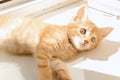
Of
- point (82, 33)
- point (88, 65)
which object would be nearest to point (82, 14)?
point (82, 33)

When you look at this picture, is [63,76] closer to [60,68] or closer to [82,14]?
[60,68]

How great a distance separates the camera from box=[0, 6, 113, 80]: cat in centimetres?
117

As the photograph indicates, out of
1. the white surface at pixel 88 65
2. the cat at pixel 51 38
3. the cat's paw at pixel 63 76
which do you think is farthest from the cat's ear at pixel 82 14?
the cat's paw at pixel 63 76

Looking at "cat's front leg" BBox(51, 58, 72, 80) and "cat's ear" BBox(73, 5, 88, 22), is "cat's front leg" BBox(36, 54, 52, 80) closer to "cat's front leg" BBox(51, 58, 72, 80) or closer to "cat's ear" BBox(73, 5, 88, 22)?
"cat's front leg" BBox(51, 58, 72, 80)

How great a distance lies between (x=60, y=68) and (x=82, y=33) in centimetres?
19

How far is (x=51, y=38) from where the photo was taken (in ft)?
3.93

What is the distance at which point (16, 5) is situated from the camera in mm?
1478

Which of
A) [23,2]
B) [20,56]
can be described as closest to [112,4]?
[23,2]

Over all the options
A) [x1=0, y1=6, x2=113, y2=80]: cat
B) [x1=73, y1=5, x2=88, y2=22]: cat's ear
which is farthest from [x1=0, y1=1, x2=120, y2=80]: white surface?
[x1=73, y1=5, x2=88, y2=22]: cat's ear

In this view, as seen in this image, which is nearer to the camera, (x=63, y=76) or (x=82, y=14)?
(x=63, y=76)

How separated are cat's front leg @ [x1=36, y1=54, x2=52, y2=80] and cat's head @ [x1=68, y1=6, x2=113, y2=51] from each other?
0.17m

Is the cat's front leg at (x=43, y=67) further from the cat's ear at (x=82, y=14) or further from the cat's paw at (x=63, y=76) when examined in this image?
the cat's ear at (x=82, y=14)

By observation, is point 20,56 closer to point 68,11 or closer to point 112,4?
point 68,11

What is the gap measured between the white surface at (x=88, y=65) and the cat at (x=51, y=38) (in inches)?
1.5
